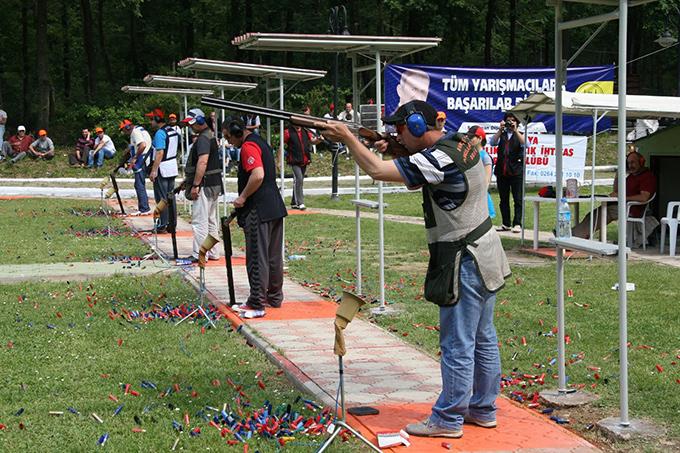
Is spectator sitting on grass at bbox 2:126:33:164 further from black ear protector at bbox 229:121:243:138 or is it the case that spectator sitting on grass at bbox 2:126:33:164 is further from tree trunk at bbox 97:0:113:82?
black ear protector at bbox 229:121:243:138

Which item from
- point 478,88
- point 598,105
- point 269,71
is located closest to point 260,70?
point 269,71

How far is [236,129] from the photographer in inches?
396

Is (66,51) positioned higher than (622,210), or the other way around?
(66,51)

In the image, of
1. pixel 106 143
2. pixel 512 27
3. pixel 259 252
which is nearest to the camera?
pixel 259 252

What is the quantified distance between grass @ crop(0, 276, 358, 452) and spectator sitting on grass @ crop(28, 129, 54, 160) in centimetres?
2359

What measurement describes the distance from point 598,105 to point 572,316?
185 inches

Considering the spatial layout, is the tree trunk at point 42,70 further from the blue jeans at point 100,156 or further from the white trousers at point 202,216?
the white trousers at point 202,216

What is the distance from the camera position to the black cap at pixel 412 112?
5.79m

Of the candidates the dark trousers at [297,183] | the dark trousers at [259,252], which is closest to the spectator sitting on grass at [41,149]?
the dark trousers at [297,183]

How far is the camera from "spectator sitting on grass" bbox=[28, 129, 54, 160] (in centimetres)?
3297

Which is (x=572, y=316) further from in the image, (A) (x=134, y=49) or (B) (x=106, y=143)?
(A) (x=134, y=49)

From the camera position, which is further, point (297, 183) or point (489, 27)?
point (489, 27)

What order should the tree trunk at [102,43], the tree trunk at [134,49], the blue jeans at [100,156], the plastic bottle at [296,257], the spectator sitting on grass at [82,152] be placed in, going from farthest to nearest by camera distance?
1. the tree trunk at [134,49]
2. the tree trunk at [102,43]
3. the spectator sitting on grass at [82,152]
4. the blue jeans at [100,156]
5. the plastic bottle at [296,257]

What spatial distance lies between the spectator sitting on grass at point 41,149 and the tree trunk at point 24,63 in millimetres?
16205
